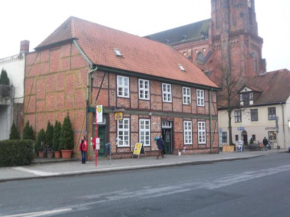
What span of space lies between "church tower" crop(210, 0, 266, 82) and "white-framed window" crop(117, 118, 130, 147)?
3859cm

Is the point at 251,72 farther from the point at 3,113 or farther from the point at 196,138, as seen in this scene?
the point at 3,113

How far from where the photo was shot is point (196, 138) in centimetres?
2922

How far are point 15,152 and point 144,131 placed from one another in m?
10.0

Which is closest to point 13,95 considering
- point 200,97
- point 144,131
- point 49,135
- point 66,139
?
point 49,135

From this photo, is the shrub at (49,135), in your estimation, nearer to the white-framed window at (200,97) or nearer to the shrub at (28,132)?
the shrub at (28,132)

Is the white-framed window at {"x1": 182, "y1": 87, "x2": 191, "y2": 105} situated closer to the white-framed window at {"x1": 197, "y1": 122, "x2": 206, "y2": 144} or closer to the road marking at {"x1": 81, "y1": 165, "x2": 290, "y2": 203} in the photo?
the white-framed window at {"x1": 197, "y1": 122, "x2": 206, "y2": 144}

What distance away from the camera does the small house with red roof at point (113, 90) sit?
71.2 ft

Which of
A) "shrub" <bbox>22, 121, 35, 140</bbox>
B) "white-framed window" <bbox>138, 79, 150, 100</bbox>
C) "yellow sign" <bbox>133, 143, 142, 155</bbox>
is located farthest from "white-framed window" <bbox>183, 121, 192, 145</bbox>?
"shrub" <bbox>22, 121, 35, 140</bbox>

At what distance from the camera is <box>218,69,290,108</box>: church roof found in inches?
1688

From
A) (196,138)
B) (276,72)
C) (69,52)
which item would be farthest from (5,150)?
(276,72)

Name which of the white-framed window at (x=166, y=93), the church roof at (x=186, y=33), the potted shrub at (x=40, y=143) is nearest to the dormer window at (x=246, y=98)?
the white-framed window at (x=166, y=93)

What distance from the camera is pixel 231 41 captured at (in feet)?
200

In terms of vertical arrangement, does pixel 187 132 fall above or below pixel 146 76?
below

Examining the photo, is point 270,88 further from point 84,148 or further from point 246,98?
point 84,148
